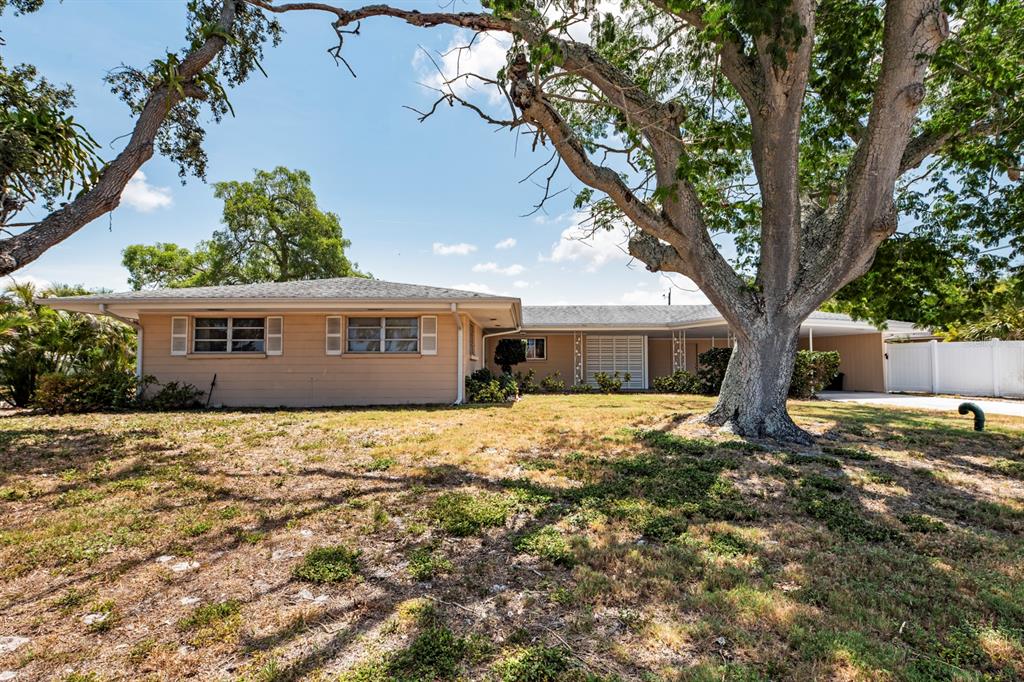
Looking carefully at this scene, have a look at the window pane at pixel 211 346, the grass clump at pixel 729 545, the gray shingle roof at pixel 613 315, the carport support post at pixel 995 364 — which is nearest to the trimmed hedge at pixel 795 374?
the gray shingle roof at pixel 613 315

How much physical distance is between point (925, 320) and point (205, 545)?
33.8ft

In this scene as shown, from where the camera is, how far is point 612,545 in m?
3.38

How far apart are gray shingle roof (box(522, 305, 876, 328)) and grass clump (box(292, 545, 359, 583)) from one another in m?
14.5

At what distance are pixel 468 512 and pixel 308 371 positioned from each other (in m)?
9.36

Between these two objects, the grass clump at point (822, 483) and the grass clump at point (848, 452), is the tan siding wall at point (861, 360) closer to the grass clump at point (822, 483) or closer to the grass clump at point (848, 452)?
the grass clump at point (848, 452)

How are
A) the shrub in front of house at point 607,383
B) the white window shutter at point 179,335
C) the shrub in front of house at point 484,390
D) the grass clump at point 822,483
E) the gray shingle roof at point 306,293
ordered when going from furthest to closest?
the shrub in front of house at point 607,383
the shrub in front of house at point 484,390
the white window shutter at point 179,335
the gray shingle roof at point 306,293
the grass clump at point 822,483

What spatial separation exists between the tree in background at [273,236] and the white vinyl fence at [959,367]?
26.4 metres

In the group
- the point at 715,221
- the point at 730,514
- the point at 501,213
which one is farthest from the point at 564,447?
the point at 501,213

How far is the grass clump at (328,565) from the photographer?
113 inches

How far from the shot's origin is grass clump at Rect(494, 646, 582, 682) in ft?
6.55

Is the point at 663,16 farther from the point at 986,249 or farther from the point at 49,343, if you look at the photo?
the point at 49,343

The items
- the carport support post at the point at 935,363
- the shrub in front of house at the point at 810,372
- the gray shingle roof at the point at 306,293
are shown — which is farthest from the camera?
the carport support post at the point at 935,363

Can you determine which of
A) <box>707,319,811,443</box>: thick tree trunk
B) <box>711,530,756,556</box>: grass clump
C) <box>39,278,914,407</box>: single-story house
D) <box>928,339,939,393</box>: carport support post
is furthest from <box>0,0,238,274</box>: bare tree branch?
<box>928,339,939,393</box>: carport support post

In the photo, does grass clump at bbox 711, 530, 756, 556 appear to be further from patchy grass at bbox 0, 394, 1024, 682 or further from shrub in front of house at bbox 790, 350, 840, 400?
shrub in front of house at bbox 790, 350, 840, 400
